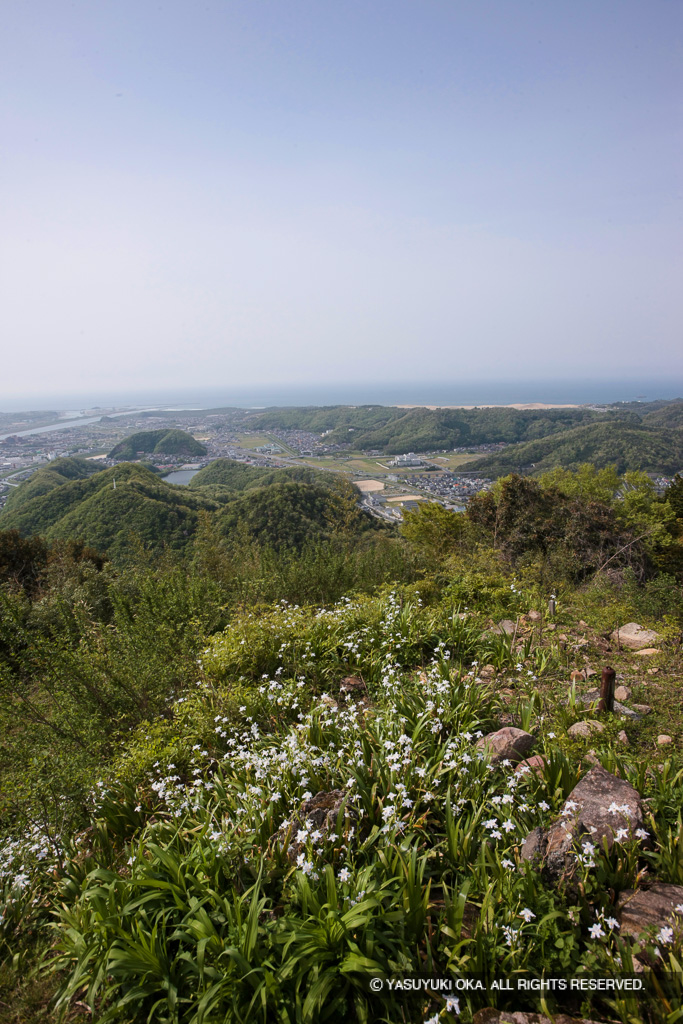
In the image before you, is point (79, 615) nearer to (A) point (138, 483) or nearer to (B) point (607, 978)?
(B) point (607, 978)

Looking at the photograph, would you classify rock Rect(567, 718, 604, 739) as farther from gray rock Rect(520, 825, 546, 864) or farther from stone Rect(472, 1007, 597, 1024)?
stone Rect(472, 1007, 597, 1024)

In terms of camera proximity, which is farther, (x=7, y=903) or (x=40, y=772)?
(x=40, y=772)

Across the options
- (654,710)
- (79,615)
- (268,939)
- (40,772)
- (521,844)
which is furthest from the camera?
(79,615)

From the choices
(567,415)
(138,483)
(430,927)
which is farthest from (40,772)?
(567,415)

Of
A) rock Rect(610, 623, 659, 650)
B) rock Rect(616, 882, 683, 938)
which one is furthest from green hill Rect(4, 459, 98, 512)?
rock Rect(616, 882, 683, 938)

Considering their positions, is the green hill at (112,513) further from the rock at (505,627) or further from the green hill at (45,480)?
the rock at (505,627)

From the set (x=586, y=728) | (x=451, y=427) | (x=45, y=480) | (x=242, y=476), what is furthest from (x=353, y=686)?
(x=451, y=427)
